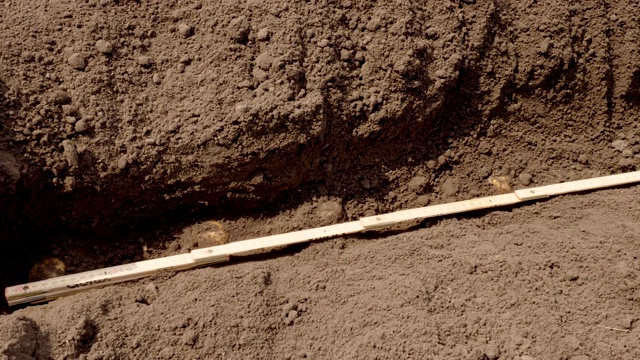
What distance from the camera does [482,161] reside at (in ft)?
14.0

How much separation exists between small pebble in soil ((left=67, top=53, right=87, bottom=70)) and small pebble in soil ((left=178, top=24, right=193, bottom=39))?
640 millimetres

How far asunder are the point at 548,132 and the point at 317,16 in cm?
200

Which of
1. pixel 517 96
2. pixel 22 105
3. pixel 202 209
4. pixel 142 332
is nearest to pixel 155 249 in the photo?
pixel 202 209

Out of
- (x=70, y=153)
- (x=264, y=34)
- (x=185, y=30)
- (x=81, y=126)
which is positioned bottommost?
(x=70, y=153)

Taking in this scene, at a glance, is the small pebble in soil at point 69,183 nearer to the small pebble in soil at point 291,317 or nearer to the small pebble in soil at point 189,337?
the small pebble in soil at point 189,337

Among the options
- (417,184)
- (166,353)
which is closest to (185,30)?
(417,184)

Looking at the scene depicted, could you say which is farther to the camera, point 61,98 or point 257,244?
point 257,244

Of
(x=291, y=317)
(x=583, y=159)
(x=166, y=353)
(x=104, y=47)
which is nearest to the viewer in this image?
(x=166, y=353)

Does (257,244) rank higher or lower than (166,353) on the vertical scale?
higher

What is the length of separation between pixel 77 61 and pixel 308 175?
1637 millimetres

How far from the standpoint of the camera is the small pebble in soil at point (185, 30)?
148 inches

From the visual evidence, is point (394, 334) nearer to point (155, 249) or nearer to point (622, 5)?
point (155, 249)

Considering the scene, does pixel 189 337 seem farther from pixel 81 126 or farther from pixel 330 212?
pixel 81 126

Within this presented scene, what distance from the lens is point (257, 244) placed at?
3.74 meters
